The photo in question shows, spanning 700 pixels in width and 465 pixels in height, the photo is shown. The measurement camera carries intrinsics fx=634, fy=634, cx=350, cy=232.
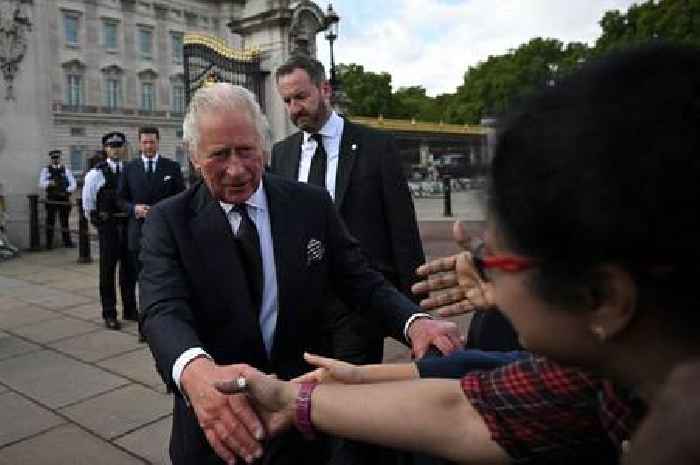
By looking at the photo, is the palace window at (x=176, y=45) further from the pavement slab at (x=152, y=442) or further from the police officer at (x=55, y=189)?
the pavement slab at (x=152, y=442)

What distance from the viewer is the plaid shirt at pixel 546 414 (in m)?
1.17

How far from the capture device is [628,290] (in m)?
Result: 0.83

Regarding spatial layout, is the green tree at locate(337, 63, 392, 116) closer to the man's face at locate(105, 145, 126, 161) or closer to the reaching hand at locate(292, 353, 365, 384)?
the man's face at locate(105, 145, 126, 161)

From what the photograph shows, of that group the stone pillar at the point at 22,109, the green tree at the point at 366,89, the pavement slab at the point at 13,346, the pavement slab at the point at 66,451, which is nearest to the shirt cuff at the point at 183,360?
the pavement slab at the point at 66,451

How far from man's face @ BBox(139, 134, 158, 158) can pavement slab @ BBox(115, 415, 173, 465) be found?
3.11 metres

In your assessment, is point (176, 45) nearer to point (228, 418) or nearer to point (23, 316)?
point (23, 316)

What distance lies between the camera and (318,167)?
3.84 m

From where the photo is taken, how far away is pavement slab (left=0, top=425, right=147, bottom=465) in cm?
344

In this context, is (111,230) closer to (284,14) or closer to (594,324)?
(284,14)

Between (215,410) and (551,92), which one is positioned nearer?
(551,92)

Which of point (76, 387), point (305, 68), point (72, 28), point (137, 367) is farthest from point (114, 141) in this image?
point (72, 28)

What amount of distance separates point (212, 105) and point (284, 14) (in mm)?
9377

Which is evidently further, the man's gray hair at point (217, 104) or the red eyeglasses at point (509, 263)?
the man's gray hair at point (217, 104)

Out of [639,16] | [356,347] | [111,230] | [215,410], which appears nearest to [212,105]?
[215,410]
